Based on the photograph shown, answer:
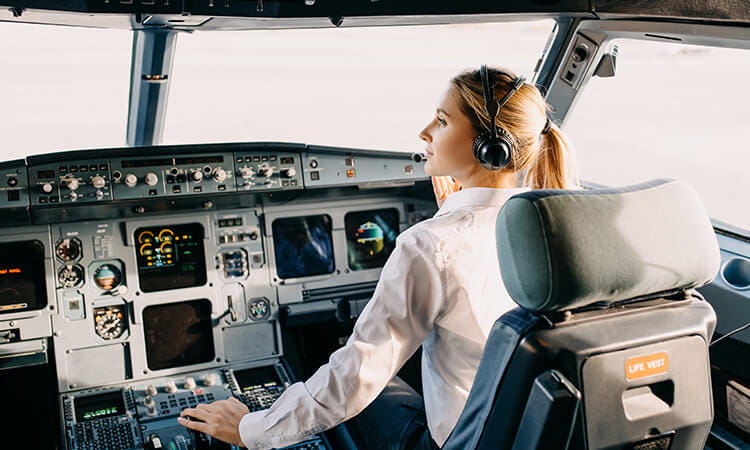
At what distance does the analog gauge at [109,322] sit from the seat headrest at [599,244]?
7.17 ft

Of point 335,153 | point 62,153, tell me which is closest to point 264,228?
point 335,153

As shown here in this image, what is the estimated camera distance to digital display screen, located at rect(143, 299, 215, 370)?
3012 millimetres

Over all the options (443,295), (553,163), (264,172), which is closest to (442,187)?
(553,163)

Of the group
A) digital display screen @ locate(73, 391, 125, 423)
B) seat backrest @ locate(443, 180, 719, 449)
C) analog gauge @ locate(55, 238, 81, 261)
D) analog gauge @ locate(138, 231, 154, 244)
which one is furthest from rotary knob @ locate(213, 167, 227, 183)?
seat backrest @ locate(443, 180, 719, 449)

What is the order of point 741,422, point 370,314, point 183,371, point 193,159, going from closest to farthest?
point 370,314 < point 741,422 < point 193,159 < point 183,371

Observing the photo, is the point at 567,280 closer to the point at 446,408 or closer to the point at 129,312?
the point at 446,408

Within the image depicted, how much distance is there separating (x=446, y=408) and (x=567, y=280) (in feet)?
1.89

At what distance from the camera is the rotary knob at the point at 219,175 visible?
112 inches

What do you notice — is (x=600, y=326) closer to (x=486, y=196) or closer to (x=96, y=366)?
(x=486, y=196)

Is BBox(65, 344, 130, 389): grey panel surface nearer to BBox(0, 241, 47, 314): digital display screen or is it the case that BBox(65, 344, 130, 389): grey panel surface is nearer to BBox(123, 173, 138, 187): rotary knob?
BBox(0, 241, 47, 314): digital display screen

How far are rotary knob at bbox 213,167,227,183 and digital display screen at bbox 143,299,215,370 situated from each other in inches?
22.5

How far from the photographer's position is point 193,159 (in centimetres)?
284

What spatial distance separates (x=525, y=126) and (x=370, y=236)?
1.80 metres

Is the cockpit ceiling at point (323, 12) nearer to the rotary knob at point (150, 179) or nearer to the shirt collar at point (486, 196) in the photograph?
the rotary knob at point (150, 179)
